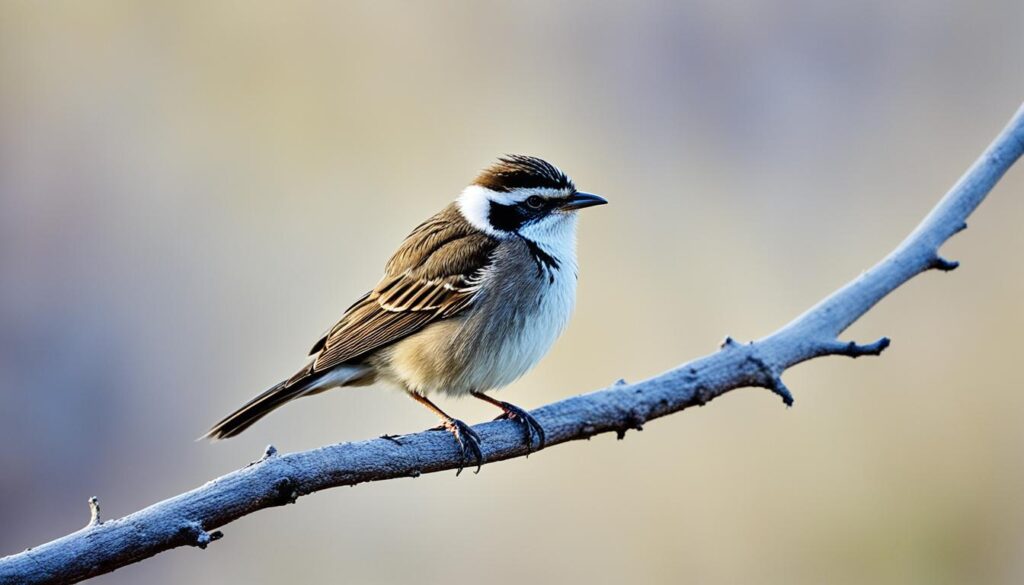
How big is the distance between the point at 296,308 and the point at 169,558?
2305 millimetres

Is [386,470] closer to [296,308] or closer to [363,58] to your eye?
[296,308]

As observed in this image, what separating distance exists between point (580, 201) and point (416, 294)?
101 centimetres

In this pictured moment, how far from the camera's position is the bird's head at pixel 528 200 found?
5742 millimetres

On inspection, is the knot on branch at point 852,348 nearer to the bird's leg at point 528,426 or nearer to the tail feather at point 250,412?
the bird's leg at point 528,426

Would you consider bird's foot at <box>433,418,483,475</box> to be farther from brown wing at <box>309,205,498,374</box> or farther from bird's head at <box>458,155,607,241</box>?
bird's head at <box>458,155,607,241</box>

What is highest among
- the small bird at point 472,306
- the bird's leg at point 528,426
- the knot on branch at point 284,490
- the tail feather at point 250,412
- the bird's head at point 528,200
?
the bird's head at point 528,200

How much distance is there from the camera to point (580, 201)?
5742mm

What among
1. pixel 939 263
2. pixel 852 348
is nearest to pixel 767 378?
pixel 852 348

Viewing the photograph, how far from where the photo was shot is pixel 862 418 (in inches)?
331

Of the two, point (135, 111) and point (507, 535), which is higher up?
point (135, 111)

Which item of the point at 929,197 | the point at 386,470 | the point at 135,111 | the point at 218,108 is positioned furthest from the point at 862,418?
the point at 135,111

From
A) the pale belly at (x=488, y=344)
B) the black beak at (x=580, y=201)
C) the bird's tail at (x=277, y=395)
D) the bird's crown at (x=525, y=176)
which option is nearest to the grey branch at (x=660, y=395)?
the pale belly at (x=488, y=344)

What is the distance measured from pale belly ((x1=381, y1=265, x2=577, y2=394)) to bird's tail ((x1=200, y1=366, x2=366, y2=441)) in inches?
13.0

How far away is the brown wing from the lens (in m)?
5.61
